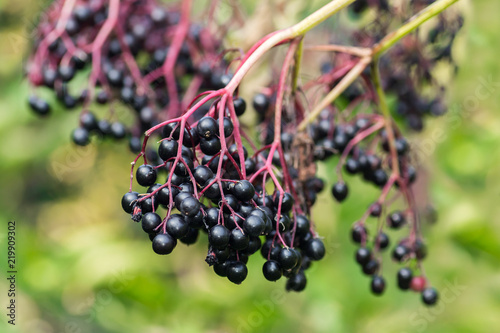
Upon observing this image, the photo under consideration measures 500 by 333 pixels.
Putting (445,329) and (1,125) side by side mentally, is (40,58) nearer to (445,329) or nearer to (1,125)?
(1,125)

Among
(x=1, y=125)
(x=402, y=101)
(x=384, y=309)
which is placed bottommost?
(x=384, y=309)

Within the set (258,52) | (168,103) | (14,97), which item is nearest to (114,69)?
(168,103)

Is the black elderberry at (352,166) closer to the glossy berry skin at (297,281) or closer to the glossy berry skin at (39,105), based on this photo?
the glossy berry skin at (297,281)

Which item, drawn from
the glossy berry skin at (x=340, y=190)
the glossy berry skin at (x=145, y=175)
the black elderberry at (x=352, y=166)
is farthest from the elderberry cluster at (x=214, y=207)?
the black elderberry at (x=352, y=166)

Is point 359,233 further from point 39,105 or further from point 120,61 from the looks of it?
point 39,105

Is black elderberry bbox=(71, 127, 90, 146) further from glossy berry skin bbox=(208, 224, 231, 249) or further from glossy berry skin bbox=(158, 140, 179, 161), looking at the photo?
glossy berry skin bbox=(208, 224, 231, 249)

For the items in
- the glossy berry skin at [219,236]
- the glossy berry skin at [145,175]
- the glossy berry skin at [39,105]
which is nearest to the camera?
the glossy berry skin at [219,236]
